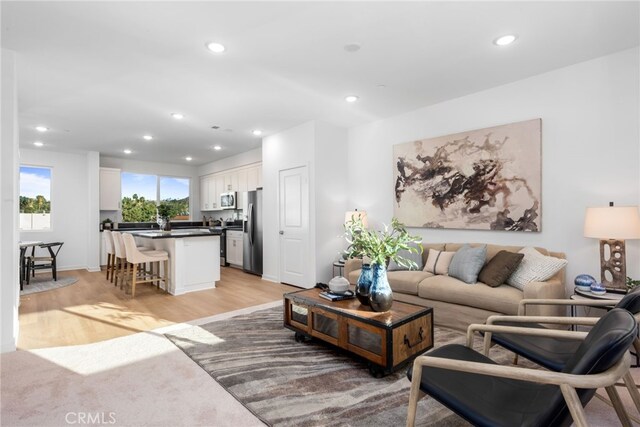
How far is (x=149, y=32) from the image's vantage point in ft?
8.37

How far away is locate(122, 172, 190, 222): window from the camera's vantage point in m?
7.78

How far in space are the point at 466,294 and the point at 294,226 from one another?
292 centimetres

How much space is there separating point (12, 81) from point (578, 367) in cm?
438

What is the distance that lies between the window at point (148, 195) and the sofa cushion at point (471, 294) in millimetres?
7186

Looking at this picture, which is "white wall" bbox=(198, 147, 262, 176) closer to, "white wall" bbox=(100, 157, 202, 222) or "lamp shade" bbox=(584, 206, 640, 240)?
"white wall" bbox=(100, 157, 202, 222)

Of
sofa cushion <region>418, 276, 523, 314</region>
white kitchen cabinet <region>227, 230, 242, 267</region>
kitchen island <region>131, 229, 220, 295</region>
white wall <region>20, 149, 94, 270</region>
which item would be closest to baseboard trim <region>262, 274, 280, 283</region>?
kitchen island <region>131, 229, 220, 295</region>

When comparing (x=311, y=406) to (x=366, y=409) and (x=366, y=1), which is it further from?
(x=366, y=1)

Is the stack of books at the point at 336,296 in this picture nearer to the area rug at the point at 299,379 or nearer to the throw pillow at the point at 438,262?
the area rug at the point at 299,379

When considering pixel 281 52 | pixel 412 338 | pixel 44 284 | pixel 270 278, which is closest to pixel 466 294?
pixel 412 338

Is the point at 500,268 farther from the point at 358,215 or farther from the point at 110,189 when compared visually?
the point at 110,189

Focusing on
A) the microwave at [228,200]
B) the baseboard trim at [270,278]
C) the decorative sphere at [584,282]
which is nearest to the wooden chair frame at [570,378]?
the decorative sphere at [584,282]

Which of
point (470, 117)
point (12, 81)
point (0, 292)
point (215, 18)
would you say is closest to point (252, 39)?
point (215, 18)

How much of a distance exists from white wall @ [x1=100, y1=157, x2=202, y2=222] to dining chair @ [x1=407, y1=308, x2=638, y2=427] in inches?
324

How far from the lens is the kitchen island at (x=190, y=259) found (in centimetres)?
470
